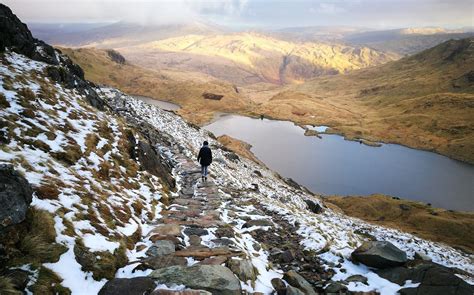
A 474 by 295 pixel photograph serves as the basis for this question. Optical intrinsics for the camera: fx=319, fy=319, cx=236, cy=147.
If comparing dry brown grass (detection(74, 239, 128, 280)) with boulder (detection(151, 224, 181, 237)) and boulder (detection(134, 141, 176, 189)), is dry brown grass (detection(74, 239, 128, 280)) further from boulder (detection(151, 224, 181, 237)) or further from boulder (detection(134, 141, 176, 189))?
boulder (detection(134, 141, 176, 189))

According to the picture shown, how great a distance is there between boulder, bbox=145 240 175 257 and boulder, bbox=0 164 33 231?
12.4 ft

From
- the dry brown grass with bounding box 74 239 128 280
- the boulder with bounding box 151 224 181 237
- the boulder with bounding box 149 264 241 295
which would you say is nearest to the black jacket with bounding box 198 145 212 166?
the boulder with bounding box 151 224 181 237

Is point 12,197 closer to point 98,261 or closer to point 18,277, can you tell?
point 18,277

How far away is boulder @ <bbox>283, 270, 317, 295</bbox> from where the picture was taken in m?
10.1

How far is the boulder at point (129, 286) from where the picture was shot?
25.1 feet

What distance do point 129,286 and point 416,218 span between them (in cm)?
5598

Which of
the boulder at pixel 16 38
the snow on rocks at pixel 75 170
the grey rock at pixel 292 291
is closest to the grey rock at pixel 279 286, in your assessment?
the grey rock at pixel 292 291

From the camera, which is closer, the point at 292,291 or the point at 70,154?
the point at 292,291

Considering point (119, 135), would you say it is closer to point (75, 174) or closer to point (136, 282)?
point (75, 174)

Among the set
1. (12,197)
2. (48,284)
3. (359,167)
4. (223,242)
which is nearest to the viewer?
(48,284)

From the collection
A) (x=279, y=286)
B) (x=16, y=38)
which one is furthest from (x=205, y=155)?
(x=16, y=38)

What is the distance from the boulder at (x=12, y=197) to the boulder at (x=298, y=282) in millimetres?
7794

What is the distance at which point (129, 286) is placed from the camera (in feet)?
25.9

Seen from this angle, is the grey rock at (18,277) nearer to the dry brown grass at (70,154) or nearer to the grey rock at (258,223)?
the dry brown grass at (70,154)
